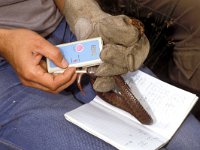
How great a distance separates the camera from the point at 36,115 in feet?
2.67

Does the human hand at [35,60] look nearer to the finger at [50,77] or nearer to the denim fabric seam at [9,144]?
the finger at [50,77]

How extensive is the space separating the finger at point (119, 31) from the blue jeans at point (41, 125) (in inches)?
7.8

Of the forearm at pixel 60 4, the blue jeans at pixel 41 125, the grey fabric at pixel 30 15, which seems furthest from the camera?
the forearm at pixel 60 4

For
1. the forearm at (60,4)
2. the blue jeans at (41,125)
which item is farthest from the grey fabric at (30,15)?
the blue jeans at (41,125)

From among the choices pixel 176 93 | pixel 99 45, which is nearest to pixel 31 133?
pixel 99 45

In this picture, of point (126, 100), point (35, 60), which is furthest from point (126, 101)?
point (35, 60)

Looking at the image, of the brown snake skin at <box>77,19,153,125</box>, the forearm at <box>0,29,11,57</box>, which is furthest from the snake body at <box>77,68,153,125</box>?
the forearm at <box>0,29,11,57</box>

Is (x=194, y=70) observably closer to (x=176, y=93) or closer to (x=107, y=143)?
(x=176, y=93)

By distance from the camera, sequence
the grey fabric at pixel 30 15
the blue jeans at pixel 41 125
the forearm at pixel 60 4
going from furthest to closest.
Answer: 1. the forearm at pixel 60 4
2. the grey fabric at pixel 30 15
3. the blue jeans at pixel 41 125

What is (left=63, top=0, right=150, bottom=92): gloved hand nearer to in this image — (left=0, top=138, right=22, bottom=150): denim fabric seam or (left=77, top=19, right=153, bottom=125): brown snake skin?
(left=77, top=19, right=153, bottom=125): brown snake skin

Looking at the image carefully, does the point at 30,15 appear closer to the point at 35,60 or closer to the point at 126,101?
the point at 35,60

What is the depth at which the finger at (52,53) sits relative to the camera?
2.63 feet

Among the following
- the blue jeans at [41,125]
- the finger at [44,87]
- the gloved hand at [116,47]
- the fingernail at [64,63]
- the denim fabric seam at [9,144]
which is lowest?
the denim fabric seam at [9,144]

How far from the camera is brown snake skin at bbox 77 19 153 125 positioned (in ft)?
2.61
